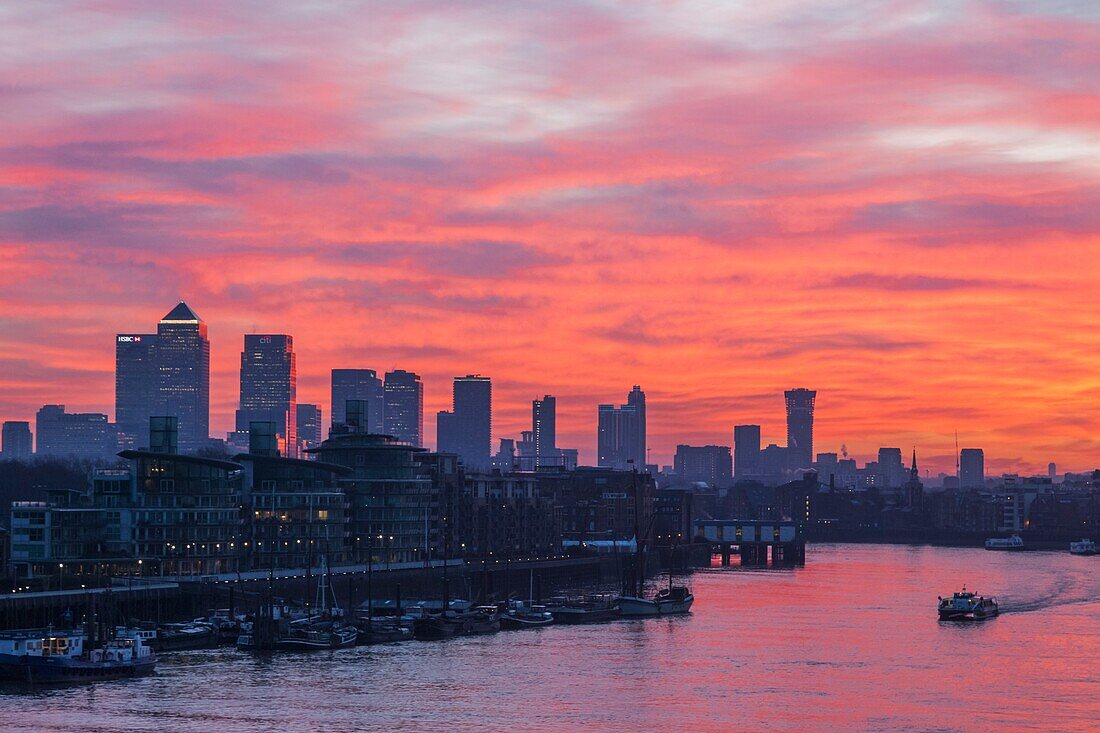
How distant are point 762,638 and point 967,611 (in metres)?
33.3

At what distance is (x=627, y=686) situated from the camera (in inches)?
4562

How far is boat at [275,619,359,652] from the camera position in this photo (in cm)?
13125

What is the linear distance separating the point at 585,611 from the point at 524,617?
9773 millimetres

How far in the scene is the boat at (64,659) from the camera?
4466 inches

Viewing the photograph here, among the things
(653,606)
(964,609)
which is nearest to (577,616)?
(653,606)

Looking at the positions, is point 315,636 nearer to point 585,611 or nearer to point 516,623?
point 516,623

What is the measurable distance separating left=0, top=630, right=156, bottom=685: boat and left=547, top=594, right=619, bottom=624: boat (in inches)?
2249

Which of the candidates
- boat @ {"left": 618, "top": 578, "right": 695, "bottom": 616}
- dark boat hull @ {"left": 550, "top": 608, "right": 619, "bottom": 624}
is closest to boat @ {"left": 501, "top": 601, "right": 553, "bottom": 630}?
dark boat hull @ {"left": 550, "top": 608, "right": 619, "bottom": 624}

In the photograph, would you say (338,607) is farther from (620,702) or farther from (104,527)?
(620,702)

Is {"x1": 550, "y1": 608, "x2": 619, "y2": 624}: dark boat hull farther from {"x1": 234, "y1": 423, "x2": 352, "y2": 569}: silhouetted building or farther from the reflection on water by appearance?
{"x1": 234, "y1": 423, "x2": 352, "y2": 569}: silhouetted building

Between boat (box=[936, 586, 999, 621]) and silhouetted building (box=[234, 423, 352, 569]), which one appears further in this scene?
silhouetted building (box=[234, 423, 352, 569])

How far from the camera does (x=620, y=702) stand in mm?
108750

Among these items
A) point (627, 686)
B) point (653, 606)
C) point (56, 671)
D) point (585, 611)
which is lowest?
point (627, 686)

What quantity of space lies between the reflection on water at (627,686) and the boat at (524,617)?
9.73 feet
